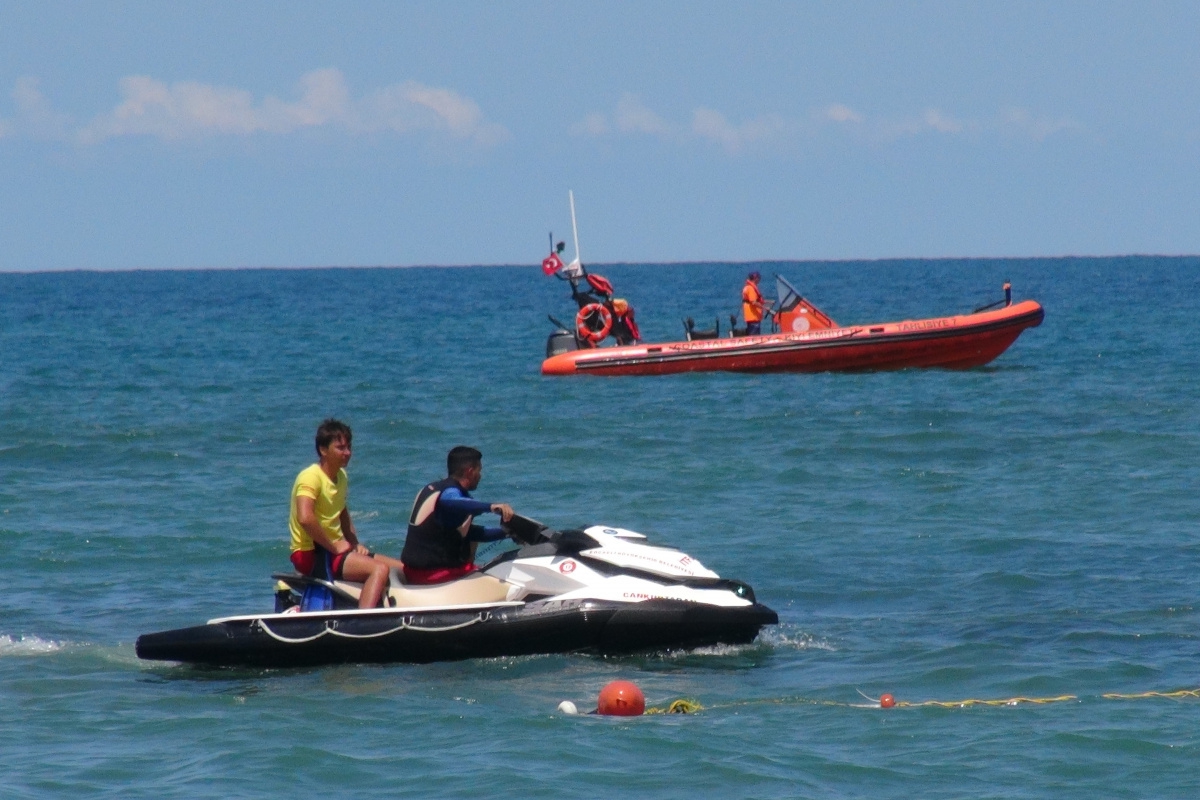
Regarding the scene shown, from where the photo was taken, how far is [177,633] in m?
9.36

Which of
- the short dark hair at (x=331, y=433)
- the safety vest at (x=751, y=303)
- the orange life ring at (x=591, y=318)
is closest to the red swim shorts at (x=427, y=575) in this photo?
the short dark hair at (x=331, y=433)

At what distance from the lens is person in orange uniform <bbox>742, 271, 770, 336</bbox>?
2542 cm

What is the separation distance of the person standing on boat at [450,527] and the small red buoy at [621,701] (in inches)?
53.5

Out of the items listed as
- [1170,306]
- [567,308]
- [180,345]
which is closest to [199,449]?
[180,345]

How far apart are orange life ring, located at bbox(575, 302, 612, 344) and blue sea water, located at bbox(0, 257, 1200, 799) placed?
82 centimetres

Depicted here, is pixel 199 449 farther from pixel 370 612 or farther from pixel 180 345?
pixel 180 345

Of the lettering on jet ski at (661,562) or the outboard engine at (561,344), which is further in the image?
the outboard engine at (561,344)

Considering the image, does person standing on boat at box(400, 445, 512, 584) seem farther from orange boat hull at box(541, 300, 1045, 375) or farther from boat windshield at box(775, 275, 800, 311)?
boat windshield at box(775, 275, 800, 311)

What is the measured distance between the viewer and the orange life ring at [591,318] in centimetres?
2633

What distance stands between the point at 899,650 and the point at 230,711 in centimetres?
388

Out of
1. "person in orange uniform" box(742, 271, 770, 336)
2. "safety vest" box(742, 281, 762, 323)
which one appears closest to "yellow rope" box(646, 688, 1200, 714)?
"person in orange uniform" box(742, 271, 770, 336)

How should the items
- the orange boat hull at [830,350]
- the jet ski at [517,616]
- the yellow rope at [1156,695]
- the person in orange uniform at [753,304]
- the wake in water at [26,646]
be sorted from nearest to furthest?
1. the yellow rope at [1156,695]
2. the jet ski at [517,616]
3. the wake in water at [26,646]
4. the person in orange uniform at [753,304]
5. the orange boat hull at [830,350]

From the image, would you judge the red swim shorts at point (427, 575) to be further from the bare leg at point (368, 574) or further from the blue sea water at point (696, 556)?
the blue sea water at point (696, 556)

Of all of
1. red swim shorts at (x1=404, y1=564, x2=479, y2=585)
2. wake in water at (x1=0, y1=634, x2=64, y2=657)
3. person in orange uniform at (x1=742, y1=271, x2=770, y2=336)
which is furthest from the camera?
person in orange uniform at (x1=742, y1=271, x2=770, y2=336)
